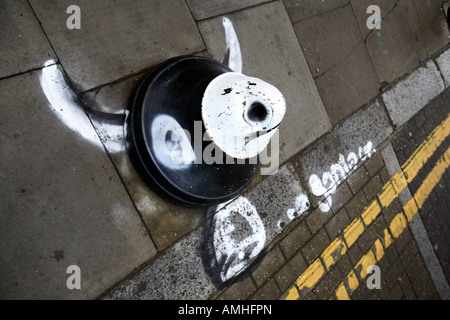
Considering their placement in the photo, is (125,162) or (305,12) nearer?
(125,162)

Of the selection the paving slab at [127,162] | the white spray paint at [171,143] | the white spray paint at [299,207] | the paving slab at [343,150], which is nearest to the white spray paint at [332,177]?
the paving slab at [343,150]

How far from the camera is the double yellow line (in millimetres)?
3525

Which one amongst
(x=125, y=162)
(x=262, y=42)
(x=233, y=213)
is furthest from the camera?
(x=262, y=42)

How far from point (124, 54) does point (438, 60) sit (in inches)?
200

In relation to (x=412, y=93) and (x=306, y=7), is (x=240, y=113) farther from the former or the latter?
(x=412, y=93)

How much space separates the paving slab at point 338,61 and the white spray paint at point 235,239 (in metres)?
1.57

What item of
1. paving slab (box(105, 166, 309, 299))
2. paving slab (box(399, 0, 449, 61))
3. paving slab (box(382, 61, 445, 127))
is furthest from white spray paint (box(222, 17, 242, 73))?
Result: paving slab (box(399, 0, 449, 61))

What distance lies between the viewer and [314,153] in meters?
3.69

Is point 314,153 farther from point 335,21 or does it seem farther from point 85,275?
point 85,275

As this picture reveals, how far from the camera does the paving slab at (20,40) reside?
2.24 meters

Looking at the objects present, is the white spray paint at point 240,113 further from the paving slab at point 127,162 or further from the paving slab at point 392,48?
the paving slab at point 392,48

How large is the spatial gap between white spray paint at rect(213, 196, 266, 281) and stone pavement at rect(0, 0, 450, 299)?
1cm

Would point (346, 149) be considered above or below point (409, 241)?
above

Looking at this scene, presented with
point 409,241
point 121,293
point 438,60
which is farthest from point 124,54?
point 438,60
